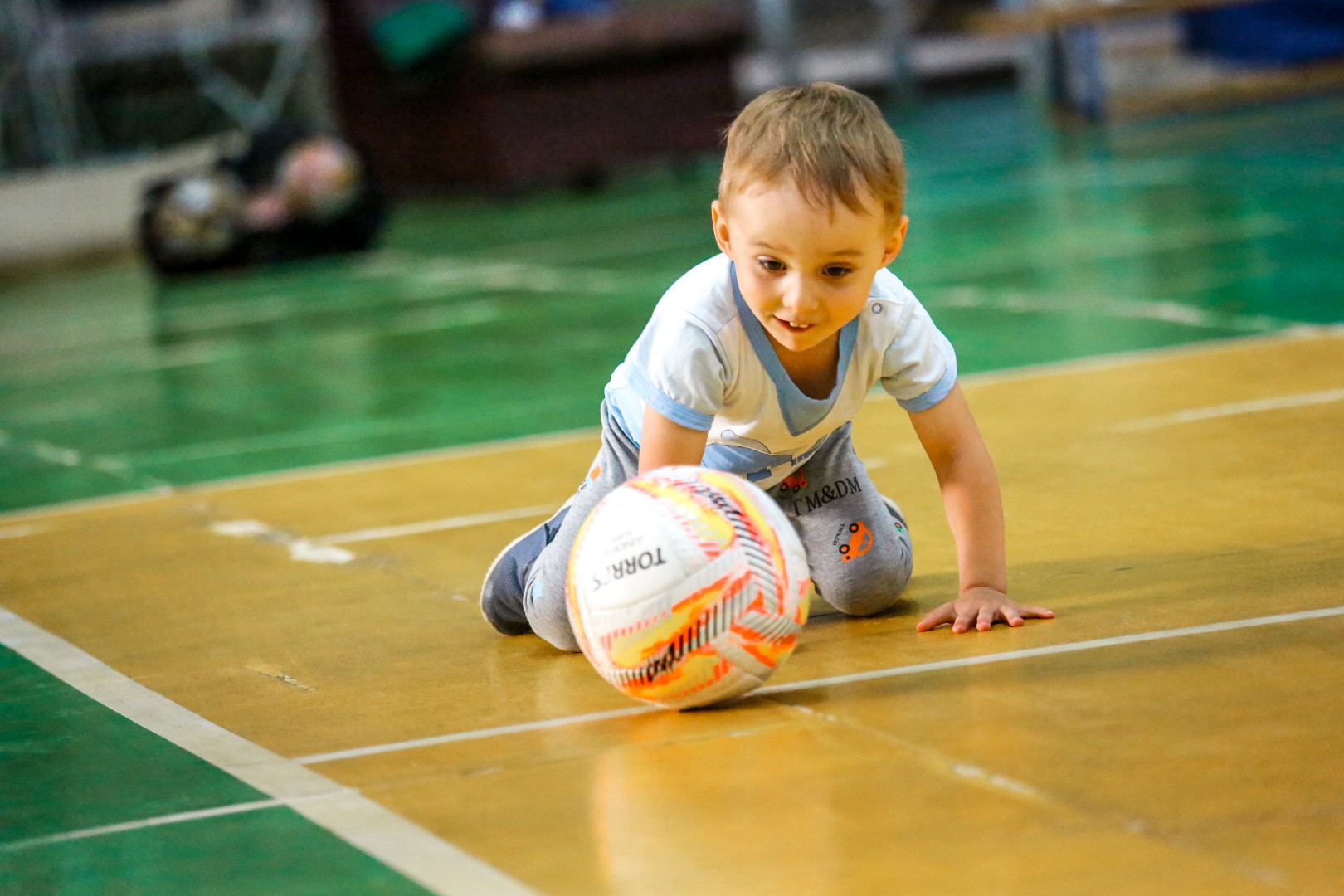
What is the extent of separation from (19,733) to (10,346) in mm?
6656

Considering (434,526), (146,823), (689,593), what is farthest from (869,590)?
(434,526)

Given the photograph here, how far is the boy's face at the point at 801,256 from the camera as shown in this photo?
2787mm

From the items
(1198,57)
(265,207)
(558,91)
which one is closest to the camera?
(265,207)

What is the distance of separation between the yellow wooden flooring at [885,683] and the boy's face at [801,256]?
1.83 feet

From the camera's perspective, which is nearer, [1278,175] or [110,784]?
[110,784]

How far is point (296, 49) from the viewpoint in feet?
55.2

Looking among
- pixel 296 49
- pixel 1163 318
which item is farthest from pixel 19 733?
pixel 296 49

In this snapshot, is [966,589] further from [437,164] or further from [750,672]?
[437,164]

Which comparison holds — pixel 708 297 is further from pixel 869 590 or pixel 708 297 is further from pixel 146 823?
pixel 146 823

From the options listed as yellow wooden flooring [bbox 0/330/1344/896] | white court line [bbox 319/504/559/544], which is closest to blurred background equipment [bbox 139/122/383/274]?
yellow wooden flooring [bbox 0/330/1344/896]

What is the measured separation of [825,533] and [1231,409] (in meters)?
1.71

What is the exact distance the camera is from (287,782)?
2582 millimetres

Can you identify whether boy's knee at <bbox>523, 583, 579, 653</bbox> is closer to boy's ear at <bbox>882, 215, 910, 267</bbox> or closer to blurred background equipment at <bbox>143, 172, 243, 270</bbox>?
boy's ear at <bbox>882, 215, 910, 267</bbox>

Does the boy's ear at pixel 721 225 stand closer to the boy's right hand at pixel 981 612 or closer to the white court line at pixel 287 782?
the boy's right hand at pixel 981 612
